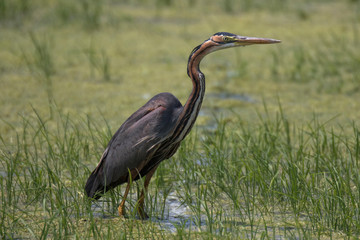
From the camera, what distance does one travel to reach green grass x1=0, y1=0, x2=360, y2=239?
3.46 m

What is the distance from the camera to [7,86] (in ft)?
21.1

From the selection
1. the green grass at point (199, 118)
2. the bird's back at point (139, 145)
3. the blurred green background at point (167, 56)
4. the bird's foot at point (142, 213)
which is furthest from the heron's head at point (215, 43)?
the blurred green background at point (167, 56)

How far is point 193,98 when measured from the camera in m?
3.32

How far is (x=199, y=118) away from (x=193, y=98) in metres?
2.42

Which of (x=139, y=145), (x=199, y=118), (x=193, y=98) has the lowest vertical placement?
(x=139, y=145)

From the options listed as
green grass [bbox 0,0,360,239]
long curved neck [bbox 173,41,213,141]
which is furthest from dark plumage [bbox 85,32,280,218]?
green grass [bbox 0,0,360,239]

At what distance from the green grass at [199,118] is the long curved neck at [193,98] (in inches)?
15.8

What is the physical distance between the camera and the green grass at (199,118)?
136 inches

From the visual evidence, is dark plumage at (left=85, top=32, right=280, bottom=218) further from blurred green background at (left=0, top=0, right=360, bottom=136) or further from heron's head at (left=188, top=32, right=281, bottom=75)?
blurred green background at (left=0, top=0, right=360, bottom=136)

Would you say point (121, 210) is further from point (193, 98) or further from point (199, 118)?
point (199, 118)

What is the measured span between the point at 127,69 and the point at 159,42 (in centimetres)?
123

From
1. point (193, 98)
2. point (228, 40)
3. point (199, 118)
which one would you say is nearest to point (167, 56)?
point (199, 118)

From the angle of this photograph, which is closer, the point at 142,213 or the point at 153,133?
the point at 153,133

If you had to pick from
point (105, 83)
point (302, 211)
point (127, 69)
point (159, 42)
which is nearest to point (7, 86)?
point (105, 83)
